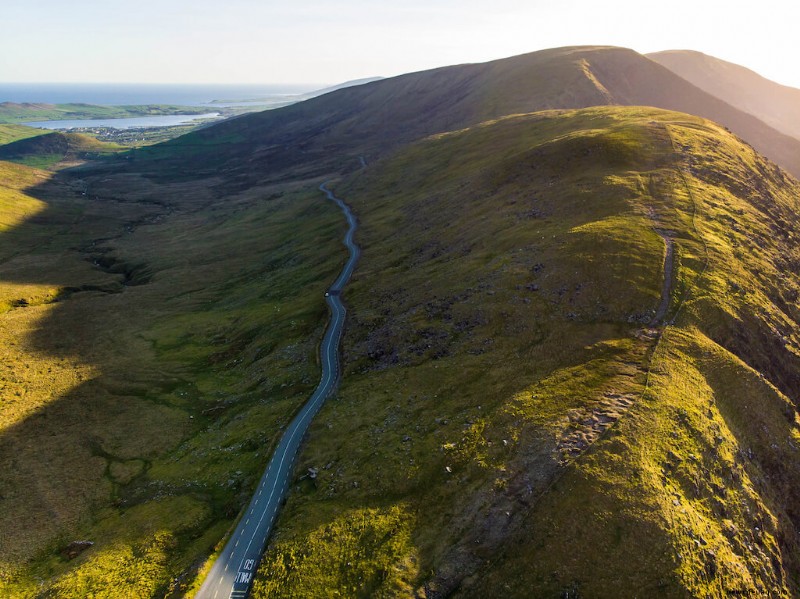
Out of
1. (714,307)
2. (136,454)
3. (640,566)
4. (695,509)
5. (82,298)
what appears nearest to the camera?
(640,566)

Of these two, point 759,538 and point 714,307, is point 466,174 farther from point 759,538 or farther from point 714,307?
point 759,538

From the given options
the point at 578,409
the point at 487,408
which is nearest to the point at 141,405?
the point at 487,408

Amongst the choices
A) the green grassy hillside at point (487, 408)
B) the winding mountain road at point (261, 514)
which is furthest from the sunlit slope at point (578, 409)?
the winding mountain road at point (261, 514)

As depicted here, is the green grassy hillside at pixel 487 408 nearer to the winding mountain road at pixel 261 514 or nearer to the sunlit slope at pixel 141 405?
the sunlit slope at pixel 141 405

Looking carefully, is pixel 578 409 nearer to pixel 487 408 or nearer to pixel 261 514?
pixel 487 408

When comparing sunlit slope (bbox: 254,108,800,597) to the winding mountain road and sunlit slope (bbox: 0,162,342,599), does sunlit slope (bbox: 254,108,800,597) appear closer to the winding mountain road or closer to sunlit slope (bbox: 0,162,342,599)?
the winding mountain road

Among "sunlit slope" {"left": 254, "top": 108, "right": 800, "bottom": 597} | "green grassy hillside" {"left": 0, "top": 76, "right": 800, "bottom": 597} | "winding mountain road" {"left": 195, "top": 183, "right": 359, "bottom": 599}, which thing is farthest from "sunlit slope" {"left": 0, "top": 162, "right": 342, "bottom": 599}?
"sunlit slope" {"left": 254, "top": 108, "right": 800, "bottom": 597}

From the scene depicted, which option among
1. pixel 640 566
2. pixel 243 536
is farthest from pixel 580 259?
pixel 243 536
